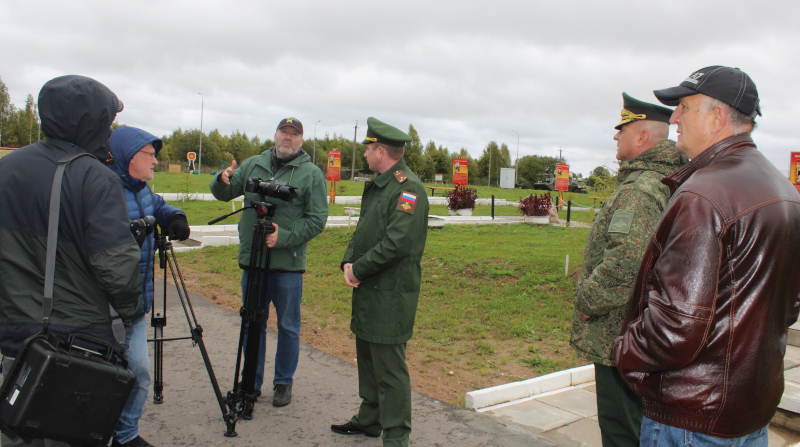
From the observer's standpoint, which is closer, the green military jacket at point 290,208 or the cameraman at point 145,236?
the cameraman at point 145,236

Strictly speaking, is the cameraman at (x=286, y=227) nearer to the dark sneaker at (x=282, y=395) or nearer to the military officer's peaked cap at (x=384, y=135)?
the dark sneaker at (x=282, y=395)

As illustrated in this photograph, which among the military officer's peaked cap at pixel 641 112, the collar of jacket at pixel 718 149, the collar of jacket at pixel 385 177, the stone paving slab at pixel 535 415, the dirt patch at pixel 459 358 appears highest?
the military officer's peaked cap at pixel 641 112

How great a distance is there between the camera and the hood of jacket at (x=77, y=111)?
2443 mm

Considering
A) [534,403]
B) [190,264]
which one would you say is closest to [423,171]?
[190,264]

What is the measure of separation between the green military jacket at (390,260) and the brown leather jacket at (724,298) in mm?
1769

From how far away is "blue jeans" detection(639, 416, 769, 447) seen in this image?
1.83 meters

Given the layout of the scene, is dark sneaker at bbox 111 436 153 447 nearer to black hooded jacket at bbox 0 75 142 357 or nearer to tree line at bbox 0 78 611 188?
black hooded jacket at bbox 0 75 142 357

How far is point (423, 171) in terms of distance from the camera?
75.5m

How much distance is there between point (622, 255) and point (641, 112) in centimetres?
85

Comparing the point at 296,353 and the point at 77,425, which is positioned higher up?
the point at 77,425

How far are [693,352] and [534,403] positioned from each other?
2.89 meters

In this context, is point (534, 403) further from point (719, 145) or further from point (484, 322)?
point (719, 145)

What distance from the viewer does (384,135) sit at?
3.66 metres

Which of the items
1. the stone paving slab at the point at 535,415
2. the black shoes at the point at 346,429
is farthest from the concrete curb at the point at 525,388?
the black shoes at the point at 346,429
